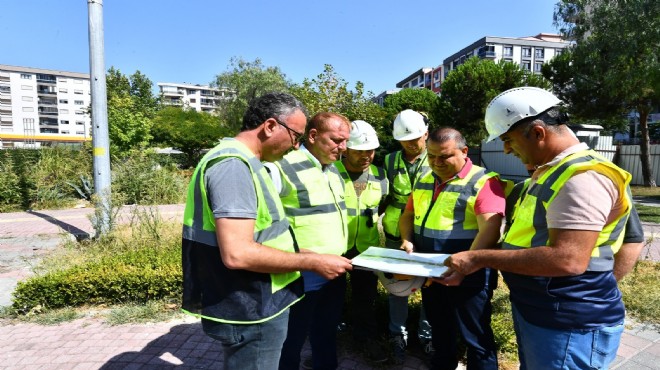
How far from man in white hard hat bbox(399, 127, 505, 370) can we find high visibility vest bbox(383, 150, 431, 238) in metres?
0.50

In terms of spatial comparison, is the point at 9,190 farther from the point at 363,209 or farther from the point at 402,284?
the point at 402,284

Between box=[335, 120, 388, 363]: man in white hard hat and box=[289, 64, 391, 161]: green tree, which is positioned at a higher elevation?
box=[289, 64, 391, 161]: green tree

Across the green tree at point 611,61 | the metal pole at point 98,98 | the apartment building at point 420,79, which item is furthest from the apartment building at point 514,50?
the metal pole at point 98,98

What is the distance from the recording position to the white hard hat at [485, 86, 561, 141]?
1.59m

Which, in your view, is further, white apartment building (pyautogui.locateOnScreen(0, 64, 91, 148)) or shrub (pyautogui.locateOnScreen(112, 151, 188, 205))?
white apartment building (pyautogui.locateOnScreen(0, 64, 91, 148))

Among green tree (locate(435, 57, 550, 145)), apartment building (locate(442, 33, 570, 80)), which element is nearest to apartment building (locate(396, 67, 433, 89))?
apartment building (locate(442, 33, 570, 80))

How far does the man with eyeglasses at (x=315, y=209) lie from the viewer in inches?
90.8

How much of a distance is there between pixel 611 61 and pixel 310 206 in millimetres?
14568

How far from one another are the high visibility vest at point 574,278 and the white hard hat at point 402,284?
68 cm

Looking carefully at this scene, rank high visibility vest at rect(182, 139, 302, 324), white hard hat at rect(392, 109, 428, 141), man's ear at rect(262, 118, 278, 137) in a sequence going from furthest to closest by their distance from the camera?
white hard hat at rect(392, 109, 428, 141) < man's ear at rect(262, 118, 278, 137) < high visibility vest at rect(182, 139, 302, 324)

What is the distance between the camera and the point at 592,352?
5.08 ft

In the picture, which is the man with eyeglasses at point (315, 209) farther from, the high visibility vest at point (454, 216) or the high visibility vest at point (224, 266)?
the high visibility vest at point (224, 266)

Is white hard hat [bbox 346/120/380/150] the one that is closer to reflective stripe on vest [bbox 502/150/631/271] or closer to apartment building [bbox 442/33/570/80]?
reflective stripe on vest [bbox 502/150/631/271]

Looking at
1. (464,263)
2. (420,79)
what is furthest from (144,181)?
(420,79)
